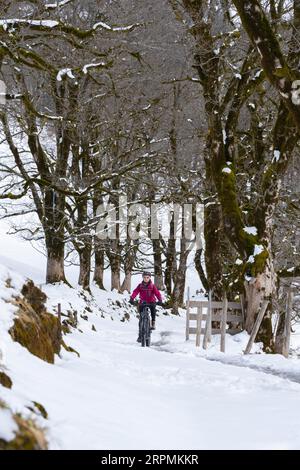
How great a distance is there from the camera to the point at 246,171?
66.5ft

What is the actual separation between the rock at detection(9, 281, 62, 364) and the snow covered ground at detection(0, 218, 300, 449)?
0.15 meters

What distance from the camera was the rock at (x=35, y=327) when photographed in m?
6.30

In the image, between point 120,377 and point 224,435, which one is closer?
point 224,435

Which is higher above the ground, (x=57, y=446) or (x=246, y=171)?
(x=246, y=171)

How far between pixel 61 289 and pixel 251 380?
12.6m

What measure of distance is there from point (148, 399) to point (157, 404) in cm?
23

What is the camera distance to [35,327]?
22.4 feet

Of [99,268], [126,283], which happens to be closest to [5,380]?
[99,268]

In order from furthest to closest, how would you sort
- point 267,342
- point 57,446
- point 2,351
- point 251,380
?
point 267,342 < point 251,380 < point 2,351 < point 57,446

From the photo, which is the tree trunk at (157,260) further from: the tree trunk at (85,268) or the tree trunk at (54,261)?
the tree trunk at (54,261)

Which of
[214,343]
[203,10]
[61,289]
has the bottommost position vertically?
[214,343]

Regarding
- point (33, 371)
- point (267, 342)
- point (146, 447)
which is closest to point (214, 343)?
point (267, 342)
